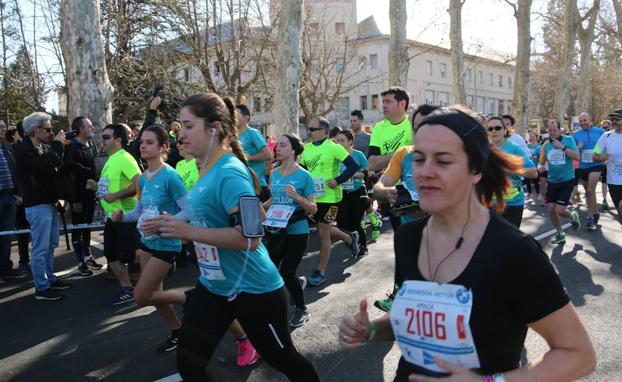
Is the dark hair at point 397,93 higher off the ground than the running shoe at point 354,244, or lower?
higher

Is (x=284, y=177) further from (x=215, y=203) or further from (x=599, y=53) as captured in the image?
(x=599, y=53)

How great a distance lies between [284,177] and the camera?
5.47m

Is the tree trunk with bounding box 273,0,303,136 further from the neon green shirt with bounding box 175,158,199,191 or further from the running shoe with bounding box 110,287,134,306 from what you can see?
the running shoe with bounding box 110,287,134,306

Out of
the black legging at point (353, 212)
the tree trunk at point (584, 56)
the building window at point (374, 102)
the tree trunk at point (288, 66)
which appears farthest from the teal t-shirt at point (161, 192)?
the building window at point (374, 102)

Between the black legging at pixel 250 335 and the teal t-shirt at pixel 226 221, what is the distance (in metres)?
0.07

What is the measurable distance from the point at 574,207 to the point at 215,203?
41.8ft

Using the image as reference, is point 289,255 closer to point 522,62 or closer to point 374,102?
point 522,62

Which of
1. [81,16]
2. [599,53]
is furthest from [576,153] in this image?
[599,53]

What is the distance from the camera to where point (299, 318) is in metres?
4.93

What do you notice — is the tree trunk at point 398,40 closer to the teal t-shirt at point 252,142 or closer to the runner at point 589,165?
the runner at point 589,165

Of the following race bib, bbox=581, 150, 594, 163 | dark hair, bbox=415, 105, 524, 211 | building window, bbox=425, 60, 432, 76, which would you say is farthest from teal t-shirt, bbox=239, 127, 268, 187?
building window, bbox=425, 60, 432, 76

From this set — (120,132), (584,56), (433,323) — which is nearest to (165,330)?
(120,132)

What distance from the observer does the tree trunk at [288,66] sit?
11531 mm

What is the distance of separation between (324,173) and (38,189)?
361 cm
